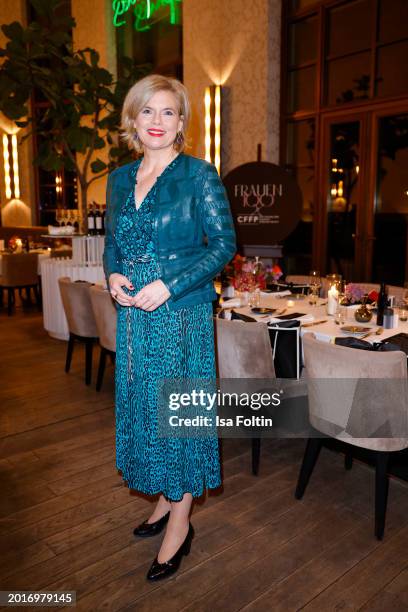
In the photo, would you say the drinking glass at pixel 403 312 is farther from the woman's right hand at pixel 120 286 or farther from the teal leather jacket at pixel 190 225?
the woman's right hand at pixel 120 286

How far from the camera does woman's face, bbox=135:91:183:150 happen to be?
183 centimetres

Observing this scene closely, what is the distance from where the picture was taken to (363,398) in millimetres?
2264

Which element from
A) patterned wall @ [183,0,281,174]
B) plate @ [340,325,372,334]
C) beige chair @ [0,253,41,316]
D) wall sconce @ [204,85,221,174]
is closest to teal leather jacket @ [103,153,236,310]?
plate @ [340,325,372,334]

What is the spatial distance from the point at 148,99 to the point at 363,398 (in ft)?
4.77

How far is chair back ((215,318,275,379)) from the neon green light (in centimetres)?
665

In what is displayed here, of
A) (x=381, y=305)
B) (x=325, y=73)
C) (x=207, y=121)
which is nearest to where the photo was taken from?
(x=381, y=305)

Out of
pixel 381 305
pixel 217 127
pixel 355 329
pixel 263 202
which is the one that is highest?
pixel 217 127

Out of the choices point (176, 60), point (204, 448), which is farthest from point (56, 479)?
point (176, 60)

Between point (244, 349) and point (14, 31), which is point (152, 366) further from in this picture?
point (14, 31)

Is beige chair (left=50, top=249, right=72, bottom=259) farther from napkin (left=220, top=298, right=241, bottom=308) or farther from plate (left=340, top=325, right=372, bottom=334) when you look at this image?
plate (left=340, top=325, right=372, bottom=334)

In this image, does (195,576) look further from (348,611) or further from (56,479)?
(56,479)

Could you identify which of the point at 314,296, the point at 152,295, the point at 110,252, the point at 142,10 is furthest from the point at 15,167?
the point at 152,295

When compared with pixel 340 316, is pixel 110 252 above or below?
above

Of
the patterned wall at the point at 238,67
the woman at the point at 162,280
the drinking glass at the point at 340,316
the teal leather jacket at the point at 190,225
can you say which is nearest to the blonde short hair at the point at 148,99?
the woman at the point at 162,280
